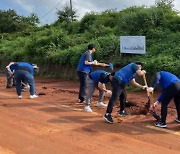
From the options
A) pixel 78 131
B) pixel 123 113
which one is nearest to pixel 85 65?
pixel 123 113

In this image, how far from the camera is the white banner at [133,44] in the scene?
1455 cm

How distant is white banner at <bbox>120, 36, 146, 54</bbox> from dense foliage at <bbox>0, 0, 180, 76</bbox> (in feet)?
0.98

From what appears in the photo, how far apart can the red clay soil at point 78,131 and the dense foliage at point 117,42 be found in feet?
14.9

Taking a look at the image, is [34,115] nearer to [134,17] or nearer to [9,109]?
[9,109]

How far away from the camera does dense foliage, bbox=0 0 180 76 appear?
14.3 m

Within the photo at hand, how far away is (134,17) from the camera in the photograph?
1880 cm

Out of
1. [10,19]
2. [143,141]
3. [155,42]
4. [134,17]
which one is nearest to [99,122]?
[143,141]

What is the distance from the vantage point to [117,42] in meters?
16.8

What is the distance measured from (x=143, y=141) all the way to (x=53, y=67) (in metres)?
14.6

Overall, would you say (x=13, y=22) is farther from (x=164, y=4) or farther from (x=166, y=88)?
(x=166, y=88)

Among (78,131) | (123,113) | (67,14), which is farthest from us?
(67,14)

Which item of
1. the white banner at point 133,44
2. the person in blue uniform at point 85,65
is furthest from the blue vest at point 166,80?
the white banner at point 133,44

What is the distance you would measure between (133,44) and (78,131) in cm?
844

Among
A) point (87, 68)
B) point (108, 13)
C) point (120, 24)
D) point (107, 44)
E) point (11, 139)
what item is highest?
point (108, 13)
